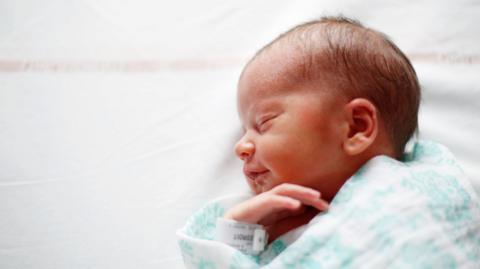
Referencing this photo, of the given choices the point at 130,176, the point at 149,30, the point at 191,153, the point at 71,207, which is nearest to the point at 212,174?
the point at 191,153

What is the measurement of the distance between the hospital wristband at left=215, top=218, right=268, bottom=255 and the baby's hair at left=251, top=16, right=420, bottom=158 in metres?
0.26

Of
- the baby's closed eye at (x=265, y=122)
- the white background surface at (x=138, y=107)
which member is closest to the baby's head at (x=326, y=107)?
the baby's closed eye at (x=265, y=122)

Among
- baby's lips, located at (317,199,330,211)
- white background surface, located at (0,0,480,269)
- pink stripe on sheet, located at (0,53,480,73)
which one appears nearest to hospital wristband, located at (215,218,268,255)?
baby's lips, located at (317,199,330,211)

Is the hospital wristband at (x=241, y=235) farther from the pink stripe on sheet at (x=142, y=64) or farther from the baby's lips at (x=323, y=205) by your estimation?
the pink stripe on sheet at (x=142, y=64)

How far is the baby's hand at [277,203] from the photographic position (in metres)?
0.79

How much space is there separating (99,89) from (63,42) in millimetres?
172

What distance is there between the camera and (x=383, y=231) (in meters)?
0.76

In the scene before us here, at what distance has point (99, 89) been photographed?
120 cm

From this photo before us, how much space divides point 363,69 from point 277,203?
27cm

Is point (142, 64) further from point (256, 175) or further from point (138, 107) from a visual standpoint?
point (256, 175)

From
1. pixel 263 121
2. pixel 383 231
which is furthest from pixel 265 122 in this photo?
pixel 383 231

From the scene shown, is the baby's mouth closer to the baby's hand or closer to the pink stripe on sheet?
the baby's hand

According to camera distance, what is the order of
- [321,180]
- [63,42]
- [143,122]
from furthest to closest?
1. [63,42]
2. [143,122]
3. [321,180]

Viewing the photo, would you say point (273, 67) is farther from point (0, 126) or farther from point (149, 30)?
point (0, 126)
